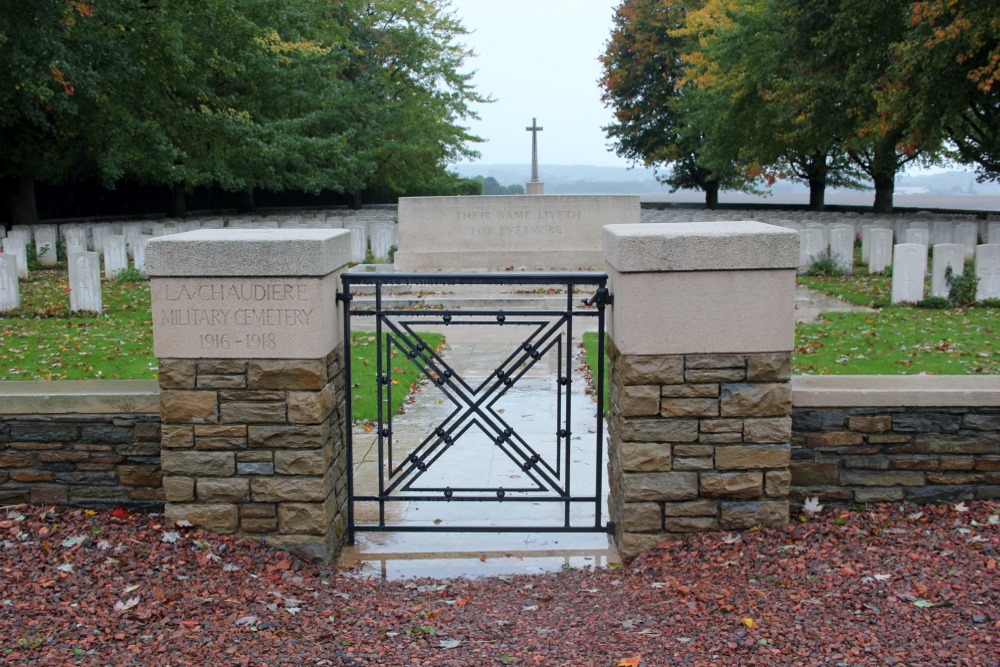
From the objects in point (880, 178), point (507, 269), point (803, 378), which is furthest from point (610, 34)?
point (803, 378)

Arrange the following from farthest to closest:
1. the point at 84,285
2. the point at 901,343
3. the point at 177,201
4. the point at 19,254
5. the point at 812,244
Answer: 1. the point at 177,201
2. the point at 812,244
3. the point at 19,254
4. the point at 84,285
5. the point at 901,343

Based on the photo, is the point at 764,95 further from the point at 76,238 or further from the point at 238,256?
the point at 238,256

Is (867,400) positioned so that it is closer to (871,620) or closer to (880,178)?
(871,620)

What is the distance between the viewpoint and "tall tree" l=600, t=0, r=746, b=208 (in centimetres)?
4012

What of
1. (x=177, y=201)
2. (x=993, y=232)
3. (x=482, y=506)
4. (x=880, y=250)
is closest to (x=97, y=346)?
(x=482, y=506)

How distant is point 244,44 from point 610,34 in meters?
24.2

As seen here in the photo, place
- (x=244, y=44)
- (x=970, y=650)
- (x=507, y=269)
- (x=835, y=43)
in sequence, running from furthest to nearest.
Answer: (x=244, y=44), (x=835, y=43), (x=507, y=269), (x=970, y=650)

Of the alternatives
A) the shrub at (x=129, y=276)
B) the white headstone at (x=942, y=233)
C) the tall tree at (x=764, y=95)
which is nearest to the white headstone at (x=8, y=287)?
the shrub at (x=129, y=276)

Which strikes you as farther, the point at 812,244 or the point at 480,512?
the point at 812,244

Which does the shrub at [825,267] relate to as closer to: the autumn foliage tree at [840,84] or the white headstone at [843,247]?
the white headstone at [843,247]

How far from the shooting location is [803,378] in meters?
4.95

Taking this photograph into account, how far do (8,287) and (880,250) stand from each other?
536 inches

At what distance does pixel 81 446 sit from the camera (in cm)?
475

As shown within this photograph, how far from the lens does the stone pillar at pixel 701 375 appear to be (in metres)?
4.36
